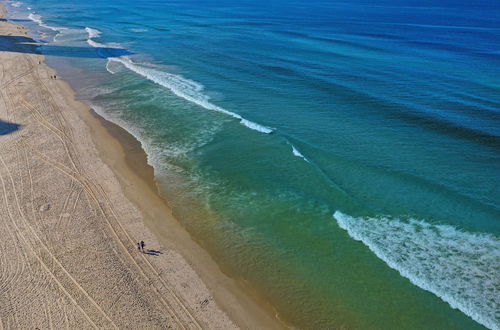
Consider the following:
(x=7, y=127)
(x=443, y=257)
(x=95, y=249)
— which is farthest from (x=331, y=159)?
(x=7, y=127)

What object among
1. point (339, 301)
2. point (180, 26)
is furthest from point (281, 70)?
point (180, 26)

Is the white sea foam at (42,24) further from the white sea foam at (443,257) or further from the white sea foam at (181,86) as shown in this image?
the white sea foam at (443,257)

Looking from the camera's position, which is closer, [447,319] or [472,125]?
[447,319]

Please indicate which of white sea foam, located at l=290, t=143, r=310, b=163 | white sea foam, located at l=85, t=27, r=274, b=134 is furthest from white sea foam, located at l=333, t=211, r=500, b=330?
white sea foam, located at l=85, t=27, r=274, b=134

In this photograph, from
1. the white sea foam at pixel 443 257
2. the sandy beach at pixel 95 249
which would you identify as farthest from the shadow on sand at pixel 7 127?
the white sea foam at pixel 443 257

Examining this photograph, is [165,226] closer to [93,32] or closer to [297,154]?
[297,154]

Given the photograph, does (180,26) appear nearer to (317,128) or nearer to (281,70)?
(281,70)
